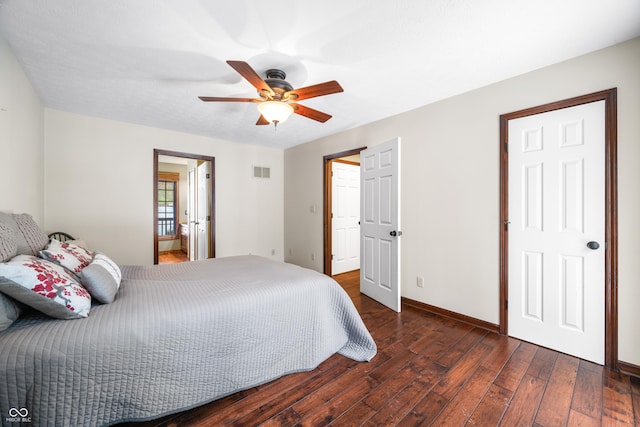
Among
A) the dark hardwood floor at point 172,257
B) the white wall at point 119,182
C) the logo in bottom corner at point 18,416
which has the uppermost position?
the white wall at point 119,182

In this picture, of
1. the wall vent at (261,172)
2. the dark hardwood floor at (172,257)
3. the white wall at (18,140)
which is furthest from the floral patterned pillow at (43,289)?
the dark hardwood floor at (172,257)

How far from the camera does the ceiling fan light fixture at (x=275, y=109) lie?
6.74 ft

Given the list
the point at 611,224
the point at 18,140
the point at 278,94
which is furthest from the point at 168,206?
the point at 611,224

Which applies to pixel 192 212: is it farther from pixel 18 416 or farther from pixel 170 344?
pixel 18 416

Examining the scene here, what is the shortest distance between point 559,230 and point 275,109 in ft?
8.21

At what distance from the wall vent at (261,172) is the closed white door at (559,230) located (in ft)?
12.1

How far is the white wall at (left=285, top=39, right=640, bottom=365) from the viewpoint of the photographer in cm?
183

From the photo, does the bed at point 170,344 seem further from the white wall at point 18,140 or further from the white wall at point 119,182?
the white wall at point 119,182

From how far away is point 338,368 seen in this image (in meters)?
1.89

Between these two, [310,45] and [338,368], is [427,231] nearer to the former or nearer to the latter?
[338,368]

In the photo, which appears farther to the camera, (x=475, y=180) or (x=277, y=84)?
(x=475, y=180)

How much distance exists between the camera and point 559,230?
6.98 feet

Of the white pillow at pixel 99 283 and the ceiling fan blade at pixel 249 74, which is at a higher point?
the ceiling fan blade at pixel 249 74

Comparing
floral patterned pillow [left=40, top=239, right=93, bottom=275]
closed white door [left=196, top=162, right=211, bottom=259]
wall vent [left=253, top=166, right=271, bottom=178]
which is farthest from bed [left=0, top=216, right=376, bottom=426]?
wall vent [left=253, top=166, right=271, bottom=178]
